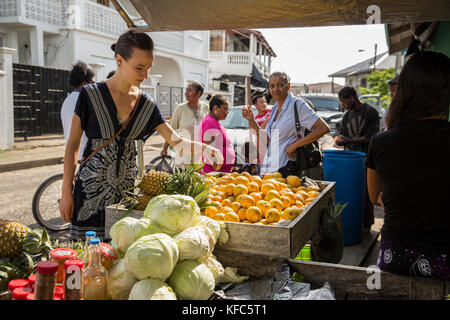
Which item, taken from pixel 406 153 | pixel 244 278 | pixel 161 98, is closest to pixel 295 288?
pixel 244 278

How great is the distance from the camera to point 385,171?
1929 millimetres

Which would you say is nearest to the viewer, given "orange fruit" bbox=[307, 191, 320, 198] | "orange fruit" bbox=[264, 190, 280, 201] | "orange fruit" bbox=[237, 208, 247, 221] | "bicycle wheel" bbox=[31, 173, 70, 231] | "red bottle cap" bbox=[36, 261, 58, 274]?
"red bottle cap" bbox=[36, 261, 58, 274]

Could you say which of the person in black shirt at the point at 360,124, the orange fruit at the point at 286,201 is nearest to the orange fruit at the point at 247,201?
the orange fruit at the point at 286,201

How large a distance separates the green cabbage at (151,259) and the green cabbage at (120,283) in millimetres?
56

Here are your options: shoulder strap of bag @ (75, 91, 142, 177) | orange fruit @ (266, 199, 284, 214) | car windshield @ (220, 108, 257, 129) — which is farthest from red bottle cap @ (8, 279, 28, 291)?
car windshield @ (220, 108, 257, 129)

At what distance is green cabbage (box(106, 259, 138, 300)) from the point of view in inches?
63.0

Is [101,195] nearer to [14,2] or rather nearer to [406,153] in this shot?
[406,153]

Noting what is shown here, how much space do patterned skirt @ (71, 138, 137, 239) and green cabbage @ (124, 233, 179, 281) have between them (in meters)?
1.15

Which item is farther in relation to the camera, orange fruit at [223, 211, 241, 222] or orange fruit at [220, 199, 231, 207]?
orange fruit at [220, 199, 231, 207]

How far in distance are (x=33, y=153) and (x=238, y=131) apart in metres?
6.36

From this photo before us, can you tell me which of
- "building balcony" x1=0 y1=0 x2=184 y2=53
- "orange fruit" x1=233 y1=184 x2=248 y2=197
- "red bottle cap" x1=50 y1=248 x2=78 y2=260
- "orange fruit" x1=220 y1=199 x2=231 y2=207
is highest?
"building balcony" x1=0 y1=0 x2=184 y2=53

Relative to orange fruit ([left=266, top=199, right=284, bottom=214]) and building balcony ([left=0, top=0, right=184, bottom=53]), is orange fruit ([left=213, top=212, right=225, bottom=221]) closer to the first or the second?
orange fruit ([left=266, top=199, right=284, bottom=214])

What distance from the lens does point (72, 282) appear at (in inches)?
56.6

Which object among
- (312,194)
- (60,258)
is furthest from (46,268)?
(312,194)
